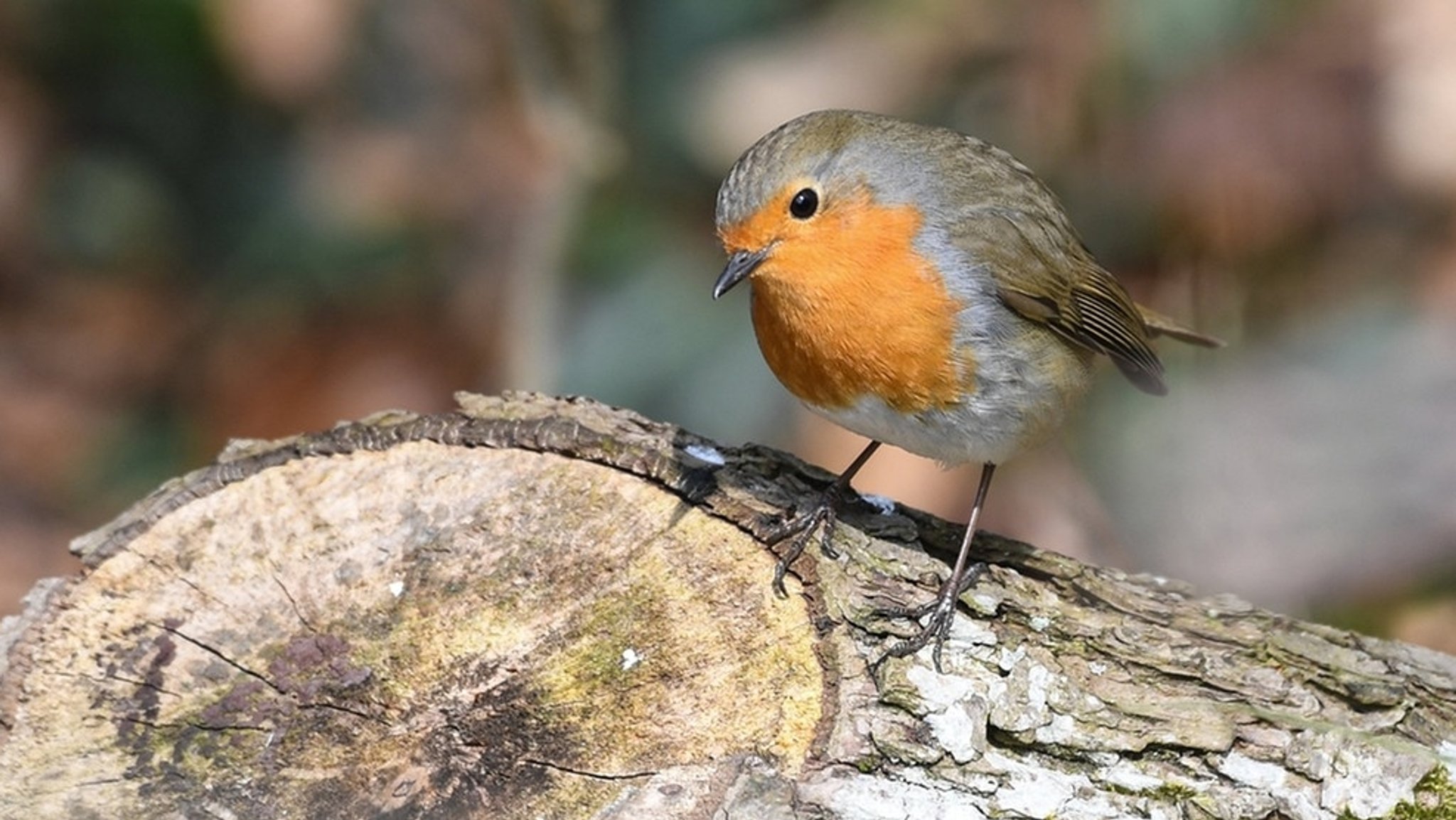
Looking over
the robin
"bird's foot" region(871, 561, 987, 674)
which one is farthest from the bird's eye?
"bird's foot" region(871, 561, 987, 674)

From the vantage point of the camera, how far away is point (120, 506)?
230 inches

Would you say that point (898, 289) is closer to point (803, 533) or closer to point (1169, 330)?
point (803, 533)

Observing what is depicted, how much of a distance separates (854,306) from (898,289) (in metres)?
0.10

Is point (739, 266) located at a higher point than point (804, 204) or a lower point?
lower

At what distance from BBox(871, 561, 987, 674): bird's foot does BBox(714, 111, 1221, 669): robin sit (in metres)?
0.13

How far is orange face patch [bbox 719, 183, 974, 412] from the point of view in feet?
9.82

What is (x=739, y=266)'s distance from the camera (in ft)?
9.75

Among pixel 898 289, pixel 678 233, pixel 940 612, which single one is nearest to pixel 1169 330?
pixel 898 289

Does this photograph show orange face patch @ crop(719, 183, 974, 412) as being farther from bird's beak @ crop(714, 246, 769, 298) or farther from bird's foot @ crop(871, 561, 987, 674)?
bird's foot @ crop(871, 561, 987, 674)

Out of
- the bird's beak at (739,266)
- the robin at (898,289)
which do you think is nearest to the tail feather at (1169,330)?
the robin at (898,289)

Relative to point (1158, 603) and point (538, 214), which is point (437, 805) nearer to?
point (1158, 603)

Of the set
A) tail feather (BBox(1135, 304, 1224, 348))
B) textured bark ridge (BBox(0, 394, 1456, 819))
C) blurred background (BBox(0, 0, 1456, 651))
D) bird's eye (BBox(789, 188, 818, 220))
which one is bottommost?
textured bark ridge (BBox(0, 394, 1456, 819))

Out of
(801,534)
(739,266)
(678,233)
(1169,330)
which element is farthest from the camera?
(678,233)

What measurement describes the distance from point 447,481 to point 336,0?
4667 mm
